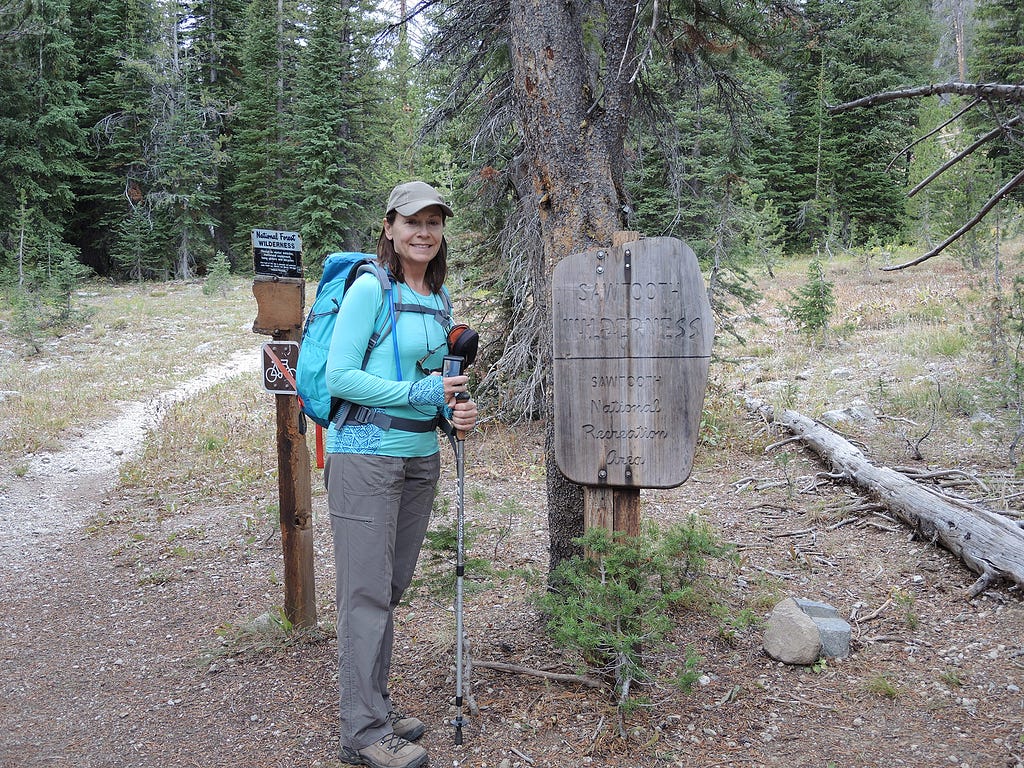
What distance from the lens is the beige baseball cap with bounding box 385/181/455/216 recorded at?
9.82 ft

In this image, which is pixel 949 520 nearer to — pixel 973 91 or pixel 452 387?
pixel 973 91

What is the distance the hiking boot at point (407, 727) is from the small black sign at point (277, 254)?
2.51 meters

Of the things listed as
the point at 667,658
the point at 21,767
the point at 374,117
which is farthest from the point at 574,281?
the point at 374,117

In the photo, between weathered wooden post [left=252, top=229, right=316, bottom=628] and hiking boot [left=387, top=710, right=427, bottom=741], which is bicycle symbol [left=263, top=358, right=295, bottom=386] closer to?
weathered wooden post [left=252, top=229, right=316, bottom=628]

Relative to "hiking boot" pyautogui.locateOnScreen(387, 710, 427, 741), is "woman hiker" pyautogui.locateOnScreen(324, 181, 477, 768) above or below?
above

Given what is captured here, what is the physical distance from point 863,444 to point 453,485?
425 centimetres

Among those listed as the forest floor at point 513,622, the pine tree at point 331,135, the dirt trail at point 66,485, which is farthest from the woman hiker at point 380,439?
the pine tree at point 331,135

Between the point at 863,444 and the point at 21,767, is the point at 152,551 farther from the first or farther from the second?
the point at 863,444

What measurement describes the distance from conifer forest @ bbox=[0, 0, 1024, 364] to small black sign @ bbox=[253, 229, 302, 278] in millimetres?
2477

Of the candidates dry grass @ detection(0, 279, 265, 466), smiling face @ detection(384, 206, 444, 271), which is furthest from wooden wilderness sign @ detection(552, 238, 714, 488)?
dry grass @ detection(0, 279, 265, 466)

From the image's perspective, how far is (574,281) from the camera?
3336mm

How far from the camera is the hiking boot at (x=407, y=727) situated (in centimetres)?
322

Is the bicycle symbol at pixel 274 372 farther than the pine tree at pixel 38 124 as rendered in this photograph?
No

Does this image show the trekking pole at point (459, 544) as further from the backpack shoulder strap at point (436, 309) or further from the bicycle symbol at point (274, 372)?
the bicycle symbol at point (274, 372)
